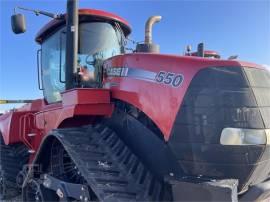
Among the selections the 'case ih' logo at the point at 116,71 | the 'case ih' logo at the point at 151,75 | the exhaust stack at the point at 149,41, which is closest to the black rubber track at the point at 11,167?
the 'case ih' logo at the point at 116,71

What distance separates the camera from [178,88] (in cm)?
271

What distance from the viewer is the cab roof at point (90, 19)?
169 inches

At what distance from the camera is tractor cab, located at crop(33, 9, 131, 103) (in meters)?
4.16

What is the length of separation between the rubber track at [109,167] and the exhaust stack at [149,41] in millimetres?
923

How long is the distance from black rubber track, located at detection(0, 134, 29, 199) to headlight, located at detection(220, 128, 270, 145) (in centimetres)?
364

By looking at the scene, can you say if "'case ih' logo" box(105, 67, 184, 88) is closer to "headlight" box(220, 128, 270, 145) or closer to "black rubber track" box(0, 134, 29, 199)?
"headlight" box(220, 128, 270, 145)

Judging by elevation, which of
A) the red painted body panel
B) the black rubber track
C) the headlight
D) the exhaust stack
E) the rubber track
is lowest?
the black rubber track

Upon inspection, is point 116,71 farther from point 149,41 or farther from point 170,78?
point 170,78

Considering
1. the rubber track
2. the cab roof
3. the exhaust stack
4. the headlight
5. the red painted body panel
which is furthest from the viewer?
the cab roof

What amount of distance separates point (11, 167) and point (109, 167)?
283 centimetres

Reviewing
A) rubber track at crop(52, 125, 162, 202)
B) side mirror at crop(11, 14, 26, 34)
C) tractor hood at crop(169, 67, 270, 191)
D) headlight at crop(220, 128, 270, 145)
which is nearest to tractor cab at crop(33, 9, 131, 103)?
side mirror at crop(11, 14, 26, 34)

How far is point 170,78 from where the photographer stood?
9.16ft

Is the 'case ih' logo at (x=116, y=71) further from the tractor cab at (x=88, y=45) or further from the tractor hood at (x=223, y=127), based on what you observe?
the tractor hood at (x=223, y=127)

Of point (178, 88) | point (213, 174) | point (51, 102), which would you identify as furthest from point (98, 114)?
point (51, 102)
